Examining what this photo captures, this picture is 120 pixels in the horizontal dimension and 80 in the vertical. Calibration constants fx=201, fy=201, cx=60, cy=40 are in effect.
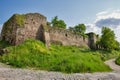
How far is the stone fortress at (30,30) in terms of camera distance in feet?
115

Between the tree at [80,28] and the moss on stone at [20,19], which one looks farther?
the tree at [80,28]

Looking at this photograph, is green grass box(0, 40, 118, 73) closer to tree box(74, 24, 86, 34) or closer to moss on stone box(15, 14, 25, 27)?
moss on stone box(15, 14, 25, 27)

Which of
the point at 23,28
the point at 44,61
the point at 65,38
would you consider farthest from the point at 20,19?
the point at 65,38

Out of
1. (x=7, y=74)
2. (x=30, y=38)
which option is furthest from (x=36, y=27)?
(x=7, y=74)

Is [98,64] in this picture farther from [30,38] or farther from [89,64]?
[30,38]

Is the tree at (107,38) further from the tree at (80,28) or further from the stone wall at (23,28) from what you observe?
the stone wall at (23,28)

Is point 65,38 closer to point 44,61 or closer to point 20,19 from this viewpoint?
point 20,19

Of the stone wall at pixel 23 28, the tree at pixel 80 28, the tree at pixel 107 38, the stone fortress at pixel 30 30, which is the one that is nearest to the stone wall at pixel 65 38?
the stone fortress at pixel 30 30

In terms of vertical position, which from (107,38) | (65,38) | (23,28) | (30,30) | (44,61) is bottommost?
(44,61)

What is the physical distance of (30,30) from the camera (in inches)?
1476

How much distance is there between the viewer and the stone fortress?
115 ft

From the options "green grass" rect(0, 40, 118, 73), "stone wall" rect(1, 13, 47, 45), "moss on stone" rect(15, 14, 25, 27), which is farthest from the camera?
"moss on stone" rect(15, 14, 25, 27)

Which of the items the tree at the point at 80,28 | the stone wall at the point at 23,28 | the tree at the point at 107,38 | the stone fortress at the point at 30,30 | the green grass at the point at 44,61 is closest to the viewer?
the green grass at the point at 44,61

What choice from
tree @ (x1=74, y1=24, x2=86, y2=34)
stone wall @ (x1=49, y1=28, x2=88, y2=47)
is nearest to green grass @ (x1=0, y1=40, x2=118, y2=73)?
stone wall @ (x1=49, y1=28, x2=88, y2=47)
